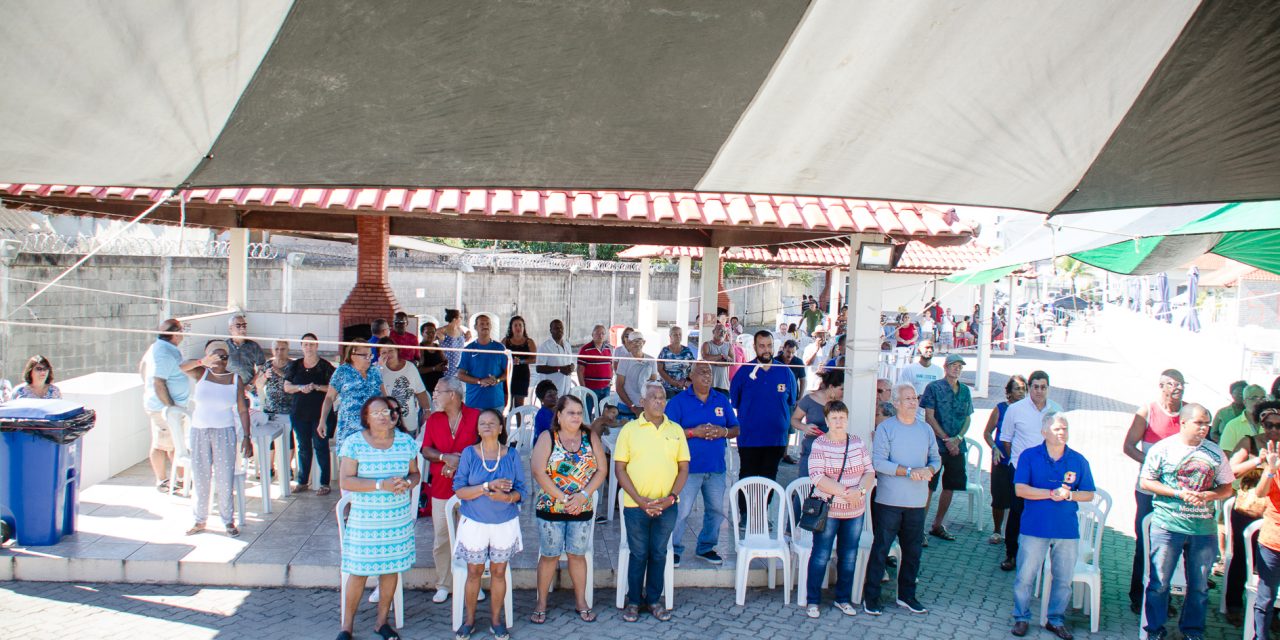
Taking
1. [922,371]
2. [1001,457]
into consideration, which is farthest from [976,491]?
[922,371]

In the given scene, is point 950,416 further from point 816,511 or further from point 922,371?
point 922,371

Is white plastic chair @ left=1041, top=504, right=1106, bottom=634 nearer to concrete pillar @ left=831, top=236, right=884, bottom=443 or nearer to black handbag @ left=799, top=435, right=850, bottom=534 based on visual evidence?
black handbag @ left=799, top=435, right=850, bottom=534

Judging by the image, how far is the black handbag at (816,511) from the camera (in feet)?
19.2

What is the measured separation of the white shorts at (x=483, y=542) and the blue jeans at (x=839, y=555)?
2.27 m

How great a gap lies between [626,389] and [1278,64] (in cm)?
682

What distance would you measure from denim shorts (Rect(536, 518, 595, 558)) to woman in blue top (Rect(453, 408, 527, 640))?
26 cm

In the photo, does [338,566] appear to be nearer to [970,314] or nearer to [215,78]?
[215,78]

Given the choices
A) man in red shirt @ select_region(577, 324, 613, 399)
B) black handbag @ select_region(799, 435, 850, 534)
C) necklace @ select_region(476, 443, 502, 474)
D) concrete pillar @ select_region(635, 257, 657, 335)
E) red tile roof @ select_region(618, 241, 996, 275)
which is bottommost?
black handbag @ select_region(799, 435, 850, 534)

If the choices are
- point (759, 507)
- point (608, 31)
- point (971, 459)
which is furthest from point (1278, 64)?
point (971, 459)

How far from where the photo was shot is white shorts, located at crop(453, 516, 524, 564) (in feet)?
17.6

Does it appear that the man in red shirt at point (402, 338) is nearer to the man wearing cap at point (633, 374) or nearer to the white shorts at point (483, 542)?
the man wearing cap at point (633, 374)

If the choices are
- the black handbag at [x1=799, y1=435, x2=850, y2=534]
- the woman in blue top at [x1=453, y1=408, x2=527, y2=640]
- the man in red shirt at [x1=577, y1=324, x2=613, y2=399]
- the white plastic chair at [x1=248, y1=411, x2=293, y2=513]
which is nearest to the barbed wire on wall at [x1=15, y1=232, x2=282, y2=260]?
the white plastic chair at [x1=248, y1=411, x2=293, y2=513]

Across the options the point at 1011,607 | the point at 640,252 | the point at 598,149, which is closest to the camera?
the point at 598,149

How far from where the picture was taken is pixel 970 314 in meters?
33.3
